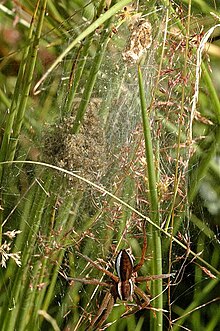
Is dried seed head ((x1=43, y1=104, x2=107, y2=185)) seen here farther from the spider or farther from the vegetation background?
the spider

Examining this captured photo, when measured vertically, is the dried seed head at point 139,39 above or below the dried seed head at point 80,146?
above

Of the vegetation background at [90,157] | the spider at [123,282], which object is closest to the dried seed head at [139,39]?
the vegetation background at [90,157]

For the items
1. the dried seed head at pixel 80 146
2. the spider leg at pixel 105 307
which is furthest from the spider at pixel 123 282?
the dried seed head at pixel 80 146

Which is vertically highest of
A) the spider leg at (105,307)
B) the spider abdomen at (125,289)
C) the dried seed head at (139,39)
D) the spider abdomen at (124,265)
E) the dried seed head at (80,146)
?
the dried seed head at (139,39)

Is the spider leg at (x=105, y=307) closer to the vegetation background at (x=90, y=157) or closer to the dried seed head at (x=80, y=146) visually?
the vegetation background at (x=90, y=157)

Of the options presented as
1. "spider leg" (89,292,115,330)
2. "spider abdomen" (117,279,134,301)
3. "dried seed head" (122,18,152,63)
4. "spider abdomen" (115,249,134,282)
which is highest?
"dried seed head" (122,18,152,63)

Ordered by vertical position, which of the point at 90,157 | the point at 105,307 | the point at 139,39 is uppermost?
the point at 139,39

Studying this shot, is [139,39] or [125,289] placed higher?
[139,39]

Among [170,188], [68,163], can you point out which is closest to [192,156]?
[170,188]

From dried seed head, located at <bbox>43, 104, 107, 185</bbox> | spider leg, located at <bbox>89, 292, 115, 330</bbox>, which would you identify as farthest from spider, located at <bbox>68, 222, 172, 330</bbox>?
dried seed head, located at <bbox>43, 104, 107, 185</bbox>

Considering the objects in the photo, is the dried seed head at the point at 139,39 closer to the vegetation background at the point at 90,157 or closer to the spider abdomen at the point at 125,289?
the vegetation background at the point at 90,157

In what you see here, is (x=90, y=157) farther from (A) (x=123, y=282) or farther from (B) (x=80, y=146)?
(A) (x=123, y=282)

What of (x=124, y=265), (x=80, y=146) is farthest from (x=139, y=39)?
(x=124, y=265)
